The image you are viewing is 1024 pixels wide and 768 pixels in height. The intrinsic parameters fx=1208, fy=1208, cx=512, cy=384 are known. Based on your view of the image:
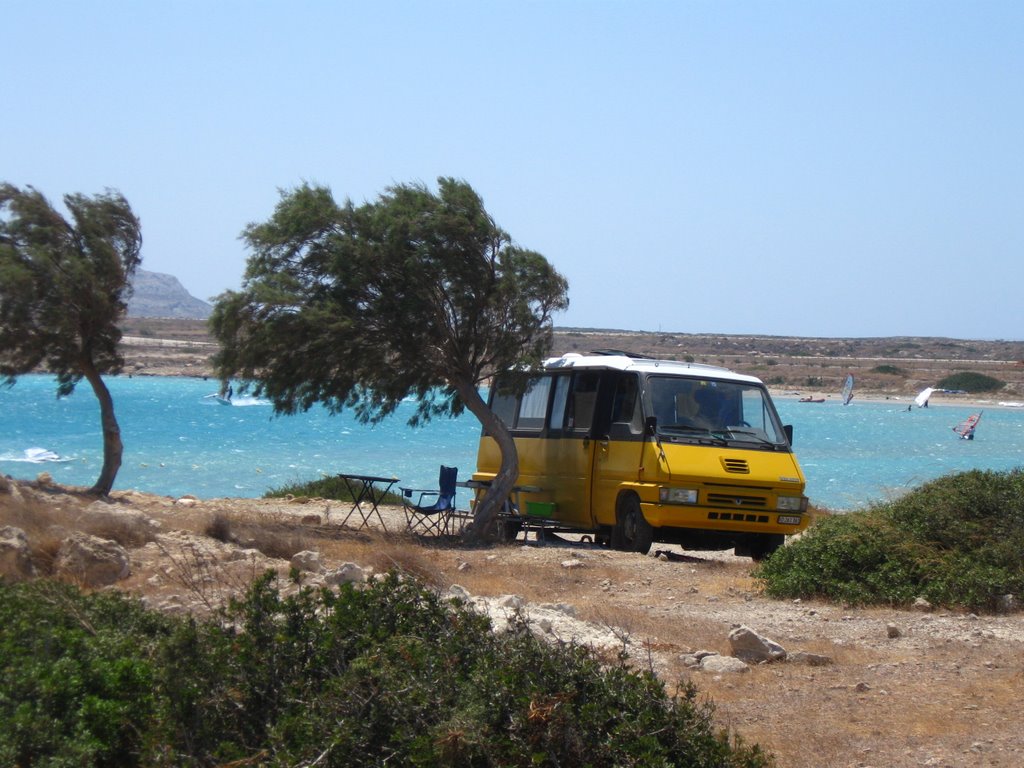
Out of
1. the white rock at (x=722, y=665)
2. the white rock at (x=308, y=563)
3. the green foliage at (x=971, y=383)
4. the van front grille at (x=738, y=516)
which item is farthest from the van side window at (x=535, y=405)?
the green foliage at (x=971, y=383)

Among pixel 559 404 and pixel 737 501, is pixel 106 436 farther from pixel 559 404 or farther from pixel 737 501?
pixel 737 501

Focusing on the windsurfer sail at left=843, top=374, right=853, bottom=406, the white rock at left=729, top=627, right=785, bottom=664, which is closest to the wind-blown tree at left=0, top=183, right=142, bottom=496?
the white rock at left=729, top=627, right=785, bottom=664

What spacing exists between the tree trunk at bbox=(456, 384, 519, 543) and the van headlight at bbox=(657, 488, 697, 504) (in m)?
2.63

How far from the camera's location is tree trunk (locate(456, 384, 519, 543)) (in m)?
15.8

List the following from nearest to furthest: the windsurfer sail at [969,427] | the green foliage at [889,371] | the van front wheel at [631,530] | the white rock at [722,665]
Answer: the white rock at [722,665] → the van front wheel at [631,530] → the windsurfer sail at [969,427] → the green foliage at [889,371]

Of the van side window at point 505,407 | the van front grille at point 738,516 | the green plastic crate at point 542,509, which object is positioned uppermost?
the van side window at point 505,407

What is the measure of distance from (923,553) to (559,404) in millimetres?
6523

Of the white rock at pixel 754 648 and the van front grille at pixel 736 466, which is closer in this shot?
the white rock at pixel 754 648

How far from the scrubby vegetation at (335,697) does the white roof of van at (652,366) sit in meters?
9.63

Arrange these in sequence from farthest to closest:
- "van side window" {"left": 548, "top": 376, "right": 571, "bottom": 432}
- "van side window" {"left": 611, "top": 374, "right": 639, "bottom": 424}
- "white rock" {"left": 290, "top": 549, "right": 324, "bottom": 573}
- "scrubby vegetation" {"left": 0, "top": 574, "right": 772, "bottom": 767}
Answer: "van side window" {"left": 548, "top": 376, "right": 571, "bottom": 432}
"van side window" {"left": 611, "top": 374, "right": 639, "bottom": 424}
"white rock" {"left": 290, "top": 549, "right": 324, "bottom": 573}
"scrubby vegetation" {"left": 0, "top": 574, "right": 772, "bottom": 767}

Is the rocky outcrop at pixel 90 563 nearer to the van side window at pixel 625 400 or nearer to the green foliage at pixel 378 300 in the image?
the green foliage at pixel 378 300

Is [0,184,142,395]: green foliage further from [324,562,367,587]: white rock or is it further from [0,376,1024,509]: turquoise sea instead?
[324,562,367,587]: white rock

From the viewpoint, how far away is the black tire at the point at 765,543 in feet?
49.0

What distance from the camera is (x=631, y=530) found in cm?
1473
